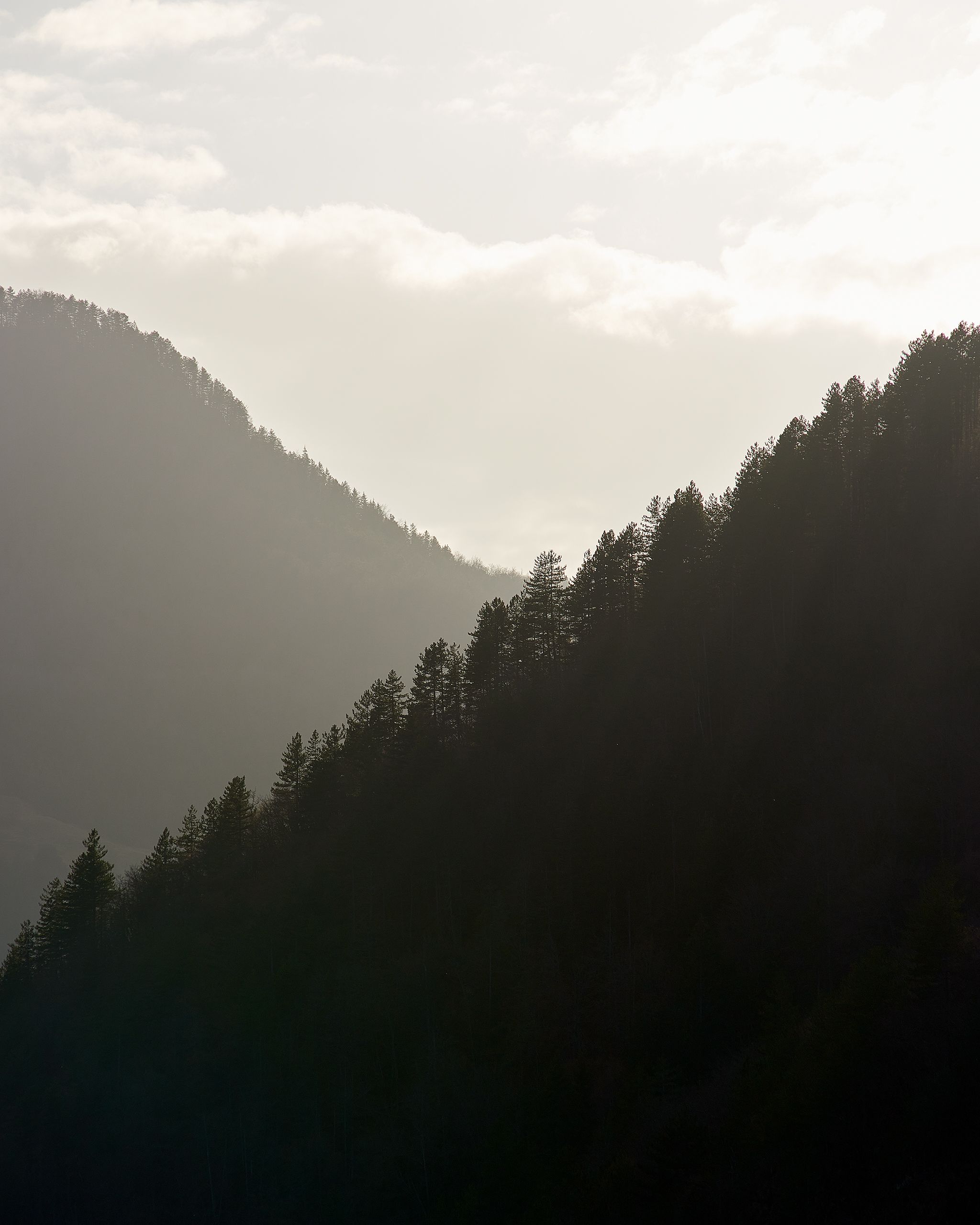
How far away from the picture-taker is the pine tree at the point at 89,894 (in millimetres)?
87000

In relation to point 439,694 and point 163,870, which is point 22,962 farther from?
point 439,694

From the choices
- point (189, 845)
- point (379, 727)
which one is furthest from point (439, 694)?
point (189, 845)

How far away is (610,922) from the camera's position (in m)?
61.2

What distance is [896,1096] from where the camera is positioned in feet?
119

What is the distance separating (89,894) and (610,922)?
164ft

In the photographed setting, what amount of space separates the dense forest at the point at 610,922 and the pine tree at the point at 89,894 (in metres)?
0.32

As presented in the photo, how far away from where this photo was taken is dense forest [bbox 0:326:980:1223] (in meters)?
40.0

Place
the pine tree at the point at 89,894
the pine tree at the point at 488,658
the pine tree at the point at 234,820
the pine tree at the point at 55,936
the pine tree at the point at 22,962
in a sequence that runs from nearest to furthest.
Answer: the pine tree at the point at 488,658, the pine tree at the point at 234,820, the pine tree at the point at 55,936, the pine tree at the point at 89,894, the pine tree at the point at 22,962

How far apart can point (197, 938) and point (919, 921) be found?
187 feet

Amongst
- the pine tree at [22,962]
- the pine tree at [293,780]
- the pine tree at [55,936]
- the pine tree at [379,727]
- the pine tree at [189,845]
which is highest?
the pine tree at [379,727]

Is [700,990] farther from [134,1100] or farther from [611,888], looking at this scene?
[134,1100]

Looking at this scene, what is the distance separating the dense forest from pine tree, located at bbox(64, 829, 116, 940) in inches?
12.6

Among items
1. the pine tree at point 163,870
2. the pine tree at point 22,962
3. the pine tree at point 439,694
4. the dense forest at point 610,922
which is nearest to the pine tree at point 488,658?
the dense forest at point 610,922

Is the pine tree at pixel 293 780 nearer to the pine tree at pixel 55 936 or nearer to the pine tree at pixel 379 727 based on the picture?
the pine tree at pixel 379 727
